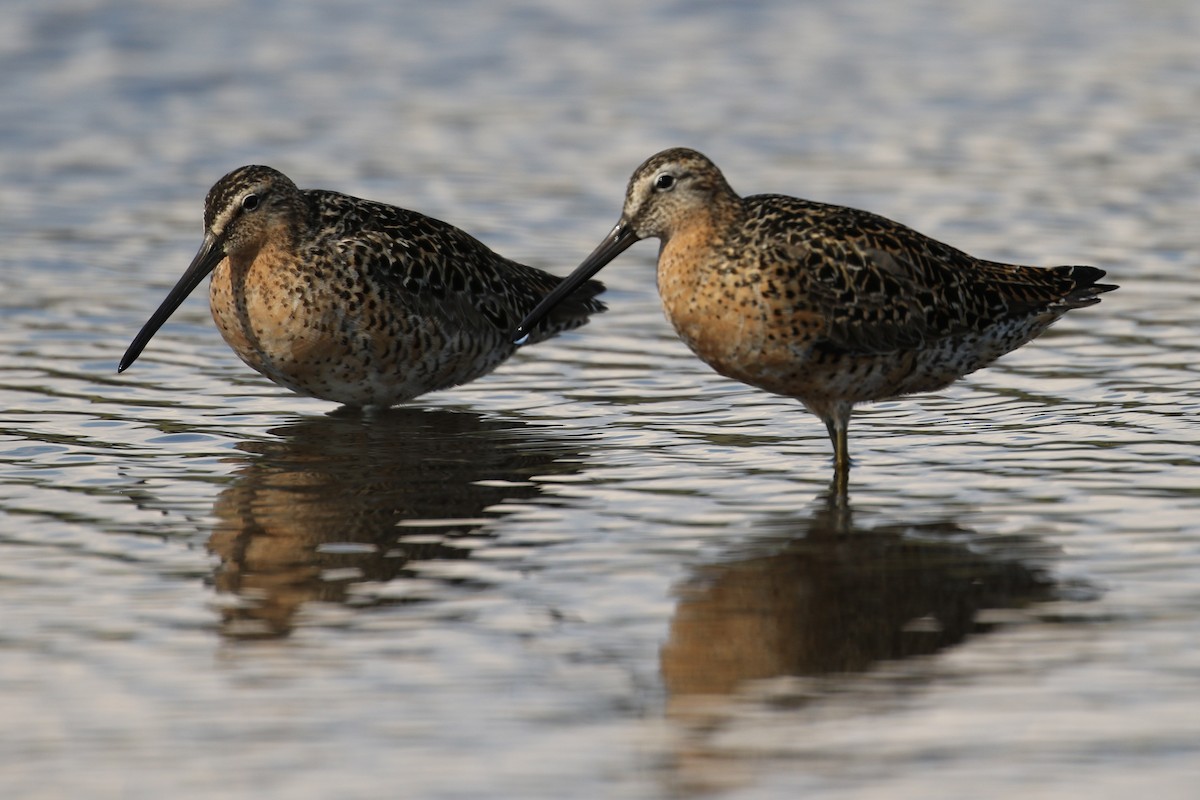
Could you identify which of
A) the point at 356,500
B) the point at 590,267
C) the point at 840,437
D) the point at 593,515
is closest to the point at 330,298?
the point at 590,267

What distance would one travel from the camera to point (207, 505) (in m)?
7.75

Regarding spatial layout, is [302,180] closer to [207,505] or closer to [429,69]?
[429,69]

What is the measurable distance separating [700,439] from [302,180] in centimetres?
626

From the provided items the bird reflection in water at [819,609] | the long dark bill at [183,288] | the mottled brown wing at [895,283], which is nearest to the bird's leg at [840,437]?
the mottled brown wing at [895,283]

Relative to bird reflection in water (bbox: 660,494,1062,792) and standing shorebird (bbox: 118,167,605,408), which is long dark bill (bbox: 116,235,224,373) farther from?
bird reflection in water (bbox: 660,494,1062,792)

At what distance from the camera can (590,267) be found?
8.75 metres

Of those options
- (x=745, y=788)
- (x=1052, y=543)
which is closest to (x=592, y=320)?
(x=1052, y=543)

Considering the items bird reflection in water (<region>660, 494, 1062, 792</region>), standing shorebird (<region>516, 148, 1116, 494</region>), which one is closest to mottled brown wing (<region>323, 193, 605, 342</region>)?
standing shorebird (<region>516, 148, 1116, 494</region>)

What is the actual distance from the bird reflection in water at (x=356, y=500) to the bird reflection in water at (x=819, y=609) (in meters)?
1.03

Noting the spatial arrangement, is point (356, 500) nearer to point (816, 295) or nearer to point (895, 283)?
point (816, 295)

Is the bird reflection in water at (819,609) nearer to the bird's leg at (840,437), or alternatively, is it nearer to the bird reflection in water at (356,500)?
the bird's leg at (840,437)

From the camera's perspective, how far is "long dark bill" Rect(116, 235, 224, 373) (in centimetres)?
916

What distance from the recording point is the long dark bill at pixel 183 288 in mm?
9156

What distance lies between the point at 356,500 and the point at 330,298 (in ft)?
4.90
